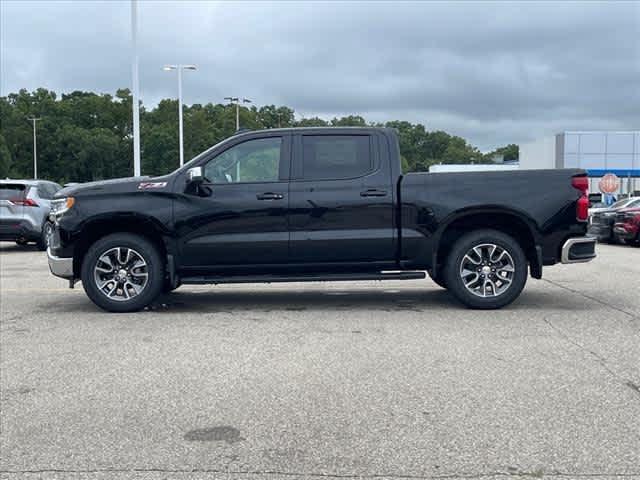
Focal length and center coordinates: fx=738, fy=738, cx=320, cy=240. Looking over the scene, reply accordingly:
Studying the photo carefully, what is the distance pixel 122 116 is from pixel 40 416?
9228 cm

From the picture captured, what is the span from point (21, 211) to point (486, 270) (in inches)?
498

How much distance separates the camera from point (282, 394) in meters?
4.89

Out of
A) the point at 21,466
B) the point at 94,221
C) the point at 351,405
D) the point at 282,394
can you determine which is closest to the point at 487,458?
the point at 351,405

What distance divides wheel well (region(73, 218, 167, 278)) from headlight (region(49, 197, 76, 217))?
12.8 inches

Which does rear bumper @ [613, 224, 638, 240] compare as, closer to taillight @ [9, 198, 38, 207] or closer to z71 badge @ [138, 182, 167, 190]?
z71 badge @ [138, 182, 167, 190]

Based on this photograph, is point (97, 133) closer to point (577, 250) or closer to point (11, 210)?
point (11, 210)

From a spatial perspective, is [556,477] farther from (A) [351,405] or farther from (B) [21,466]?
(B) [21,466]

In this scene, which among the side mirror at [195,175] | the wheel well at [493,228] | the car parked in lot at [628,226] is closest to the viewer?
the side mirror at [195,175]

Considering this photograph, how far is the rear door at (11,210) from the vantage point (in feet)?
55.9

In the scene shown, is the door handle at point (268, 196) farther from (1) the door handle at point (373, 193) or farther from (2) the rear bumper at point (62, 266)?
(2) the rear bumper at point (62, 266)

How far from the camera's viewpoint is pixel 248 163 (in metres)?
8.16

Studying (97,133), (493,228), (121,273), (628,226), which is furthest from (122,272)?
(97,133)

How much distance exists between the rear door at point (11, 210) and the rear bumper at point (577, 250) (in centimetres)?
1320

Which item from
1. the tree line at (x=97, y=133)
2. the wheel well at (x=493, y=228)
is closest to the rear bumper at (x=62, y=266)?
the wheel well at (x=493, y=228)
